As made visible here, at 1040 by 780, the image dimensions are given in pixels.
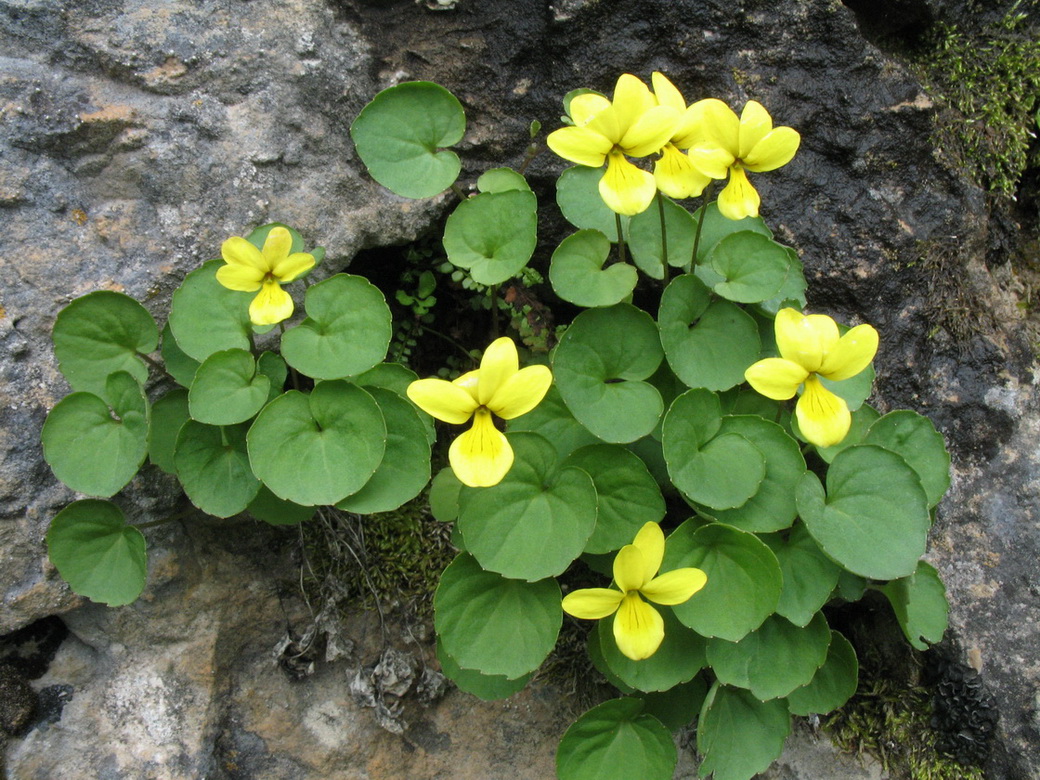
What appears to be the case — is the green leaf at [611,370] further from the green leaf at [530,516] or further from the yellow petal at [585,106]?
the yellow petal at [585,106]

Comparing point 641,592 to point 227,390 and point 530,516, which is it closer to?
point 530,516

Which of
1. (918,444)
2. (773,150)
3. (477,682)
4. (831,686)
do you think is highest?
(773,150)

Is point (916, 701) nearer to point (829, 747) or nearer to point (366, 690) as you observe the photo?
point (829, 747)

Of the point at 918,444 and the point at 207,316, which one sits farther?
the point at 918,444

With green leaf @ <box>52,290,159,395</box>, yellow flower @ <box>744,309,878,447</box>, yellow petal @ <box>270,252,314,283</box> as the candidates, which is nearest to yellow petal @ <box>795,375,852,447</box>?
yellow flower @ <box>744,309,878,447</box>

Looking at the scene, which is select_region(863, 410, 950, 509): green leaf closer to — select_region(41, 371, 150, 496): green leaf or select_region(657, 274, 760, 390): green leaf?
select_region(657, 274, 760, 390): green leaf

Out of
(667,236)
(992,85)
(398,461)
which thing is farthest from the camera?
(992,85)

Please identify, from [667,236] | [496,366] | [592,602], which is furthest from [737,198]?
[592,602]
